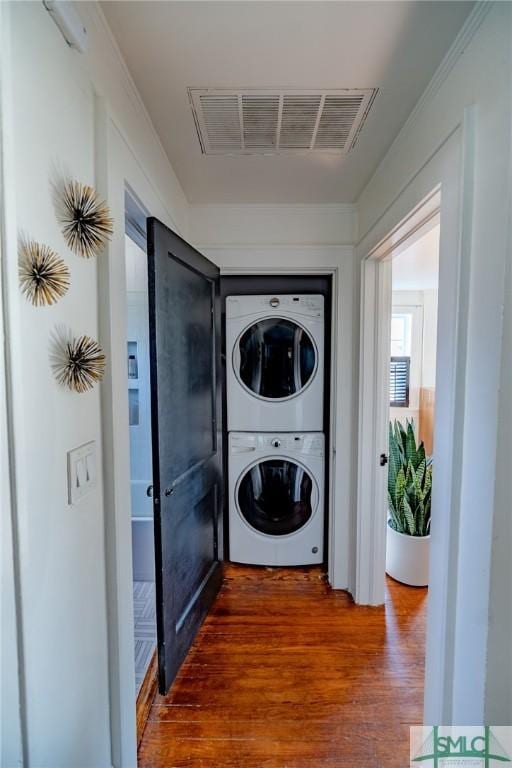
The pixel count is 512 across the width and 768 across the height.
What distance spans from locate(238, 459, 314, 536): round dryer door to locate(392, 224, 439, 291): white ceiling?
156 centimetres

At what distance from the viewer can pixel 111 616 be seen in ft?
3.29

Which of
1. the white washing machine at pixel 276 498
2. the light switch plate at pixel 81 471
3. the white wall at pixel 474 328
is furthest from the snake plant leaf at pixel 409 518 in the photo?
the light switch plate at pixel 81 471

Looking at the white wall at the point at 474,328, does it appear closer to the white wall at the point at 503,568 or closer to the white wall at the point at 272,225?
the white wall at the point at 503,568

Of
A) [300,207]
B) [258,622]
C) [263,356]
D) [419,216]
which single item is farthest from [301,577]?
[300,207]

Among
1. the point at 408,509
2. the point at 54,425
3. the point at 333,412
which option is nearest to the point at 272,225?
the point at 333,412

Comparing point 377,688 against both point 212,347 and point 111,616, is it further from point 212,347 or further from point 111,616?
point 212,347

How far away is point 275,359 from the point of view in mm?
2176

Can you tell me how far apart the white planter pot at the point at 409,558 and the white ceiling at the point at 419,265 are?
1784 millimetres

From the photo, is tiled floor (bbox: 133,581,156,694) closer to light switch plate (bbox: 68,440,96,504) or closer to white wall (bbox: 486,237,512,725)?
light switch plate (bbox: 68,440,96,504)

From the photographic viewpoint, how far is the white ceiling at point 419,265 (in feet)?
7.66

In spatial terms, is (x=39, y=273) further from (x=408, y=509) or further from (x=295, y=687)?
(x=408, y=509)

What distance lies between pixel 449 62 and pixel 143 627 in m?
2.65

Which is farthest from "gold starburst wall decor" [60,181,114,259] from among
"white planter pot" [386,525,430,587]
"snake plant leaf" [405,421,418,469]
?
"white planter pot" [386,525,430,587]

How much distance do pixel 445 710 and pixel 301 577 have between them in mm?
1267
